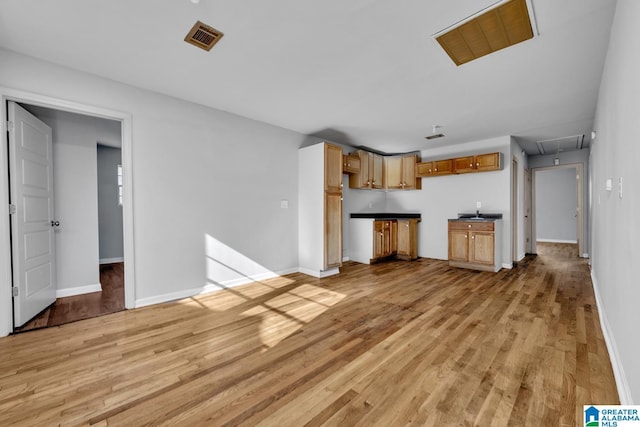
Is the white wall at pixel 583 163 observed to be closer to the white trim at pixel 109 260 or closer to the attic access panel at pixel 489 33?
the attic access panel at pixel 489 33

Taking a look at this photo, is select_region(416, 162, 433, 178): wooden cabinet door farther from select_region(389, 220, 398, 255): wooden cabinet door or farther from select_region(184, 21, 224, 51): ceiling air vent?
select_region(184, 21, 224, 51): ceiling air vent

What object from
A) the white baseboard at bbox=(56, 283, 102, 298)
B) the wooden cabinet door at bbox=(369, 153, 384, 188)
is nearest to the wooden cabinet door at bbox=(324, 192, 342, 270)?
the wooden cabinet door at bbox=(369, 153, 384, 188)

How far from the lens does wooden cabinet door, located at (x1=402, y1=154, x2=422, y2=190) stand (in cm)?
616

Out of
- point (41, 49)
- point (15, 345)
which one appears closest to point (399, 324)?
point (15, 345)

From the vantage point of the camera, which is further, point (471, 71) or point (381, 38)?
point (471, 71)

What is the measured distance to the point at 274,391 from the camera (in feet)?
5.54

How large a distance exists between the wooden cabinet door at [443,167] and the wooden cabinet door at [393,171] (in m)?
0.79

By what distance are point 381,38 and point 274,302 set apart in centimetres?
292

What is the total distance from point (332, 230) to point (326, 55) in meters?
2.79

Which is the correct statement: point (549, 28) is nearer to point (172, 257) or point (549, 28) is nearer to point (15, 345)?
point (172, 257)

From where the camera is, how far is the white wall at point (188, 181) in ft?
9.39

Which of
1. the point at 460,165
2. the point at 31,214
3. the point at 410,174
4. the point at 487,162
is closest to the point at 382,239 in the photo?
the point at 410,174

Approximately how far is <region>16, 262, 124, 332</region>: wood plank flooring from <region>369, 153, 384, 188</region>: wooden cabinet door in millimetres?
4901

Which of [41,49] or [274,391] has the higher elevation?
[41,49]
